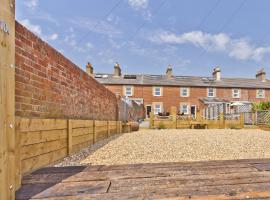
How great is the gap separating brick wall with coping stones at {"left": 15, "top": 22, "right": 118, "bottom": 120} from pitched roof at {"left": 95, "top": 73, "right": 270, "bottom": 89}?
23768 mm

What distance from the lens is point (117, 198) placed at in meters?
1.70

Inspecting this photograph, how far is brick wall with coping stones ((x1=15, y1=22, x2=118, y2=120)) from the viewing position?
10.6 feet

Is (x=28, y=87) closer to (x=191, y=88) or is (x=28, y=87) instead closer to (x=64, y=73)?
(x=64, y=73)

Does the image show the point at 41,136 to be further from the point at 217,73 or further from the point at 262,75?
the point at 262,75

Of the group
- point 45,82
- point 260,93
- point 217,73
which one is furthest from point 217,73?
point 45,82

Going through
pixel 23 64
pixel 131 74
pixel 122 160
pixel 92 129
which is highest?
pixel 131 74

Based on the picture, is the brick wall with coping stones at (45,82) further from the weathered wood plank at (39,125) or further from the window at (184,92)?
the window at (184,92)

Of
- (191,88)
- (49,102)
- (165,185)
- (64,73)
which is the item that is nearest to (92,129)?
(64,73)

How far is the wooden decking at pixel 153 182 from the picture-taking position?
1767 mm

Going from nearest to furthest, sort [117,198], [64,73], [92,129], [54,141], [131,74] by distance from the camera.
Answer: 1. [117,198]
2. [54,141]
3. [64,73]
4. [92,129]
5. [131,74]

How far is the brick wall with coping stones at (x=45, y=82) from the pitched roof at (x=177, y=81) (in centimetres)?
2377

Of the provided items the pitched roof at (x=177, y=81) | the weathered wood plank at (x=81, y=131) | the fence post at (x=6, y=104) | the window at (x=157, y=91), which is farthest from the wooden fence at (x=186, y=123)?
the pitched roof at (x=177, y=81)

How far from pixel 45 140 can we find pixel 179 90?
28396 millimetres

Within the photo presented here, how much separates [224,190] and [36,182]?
1.83 metres
